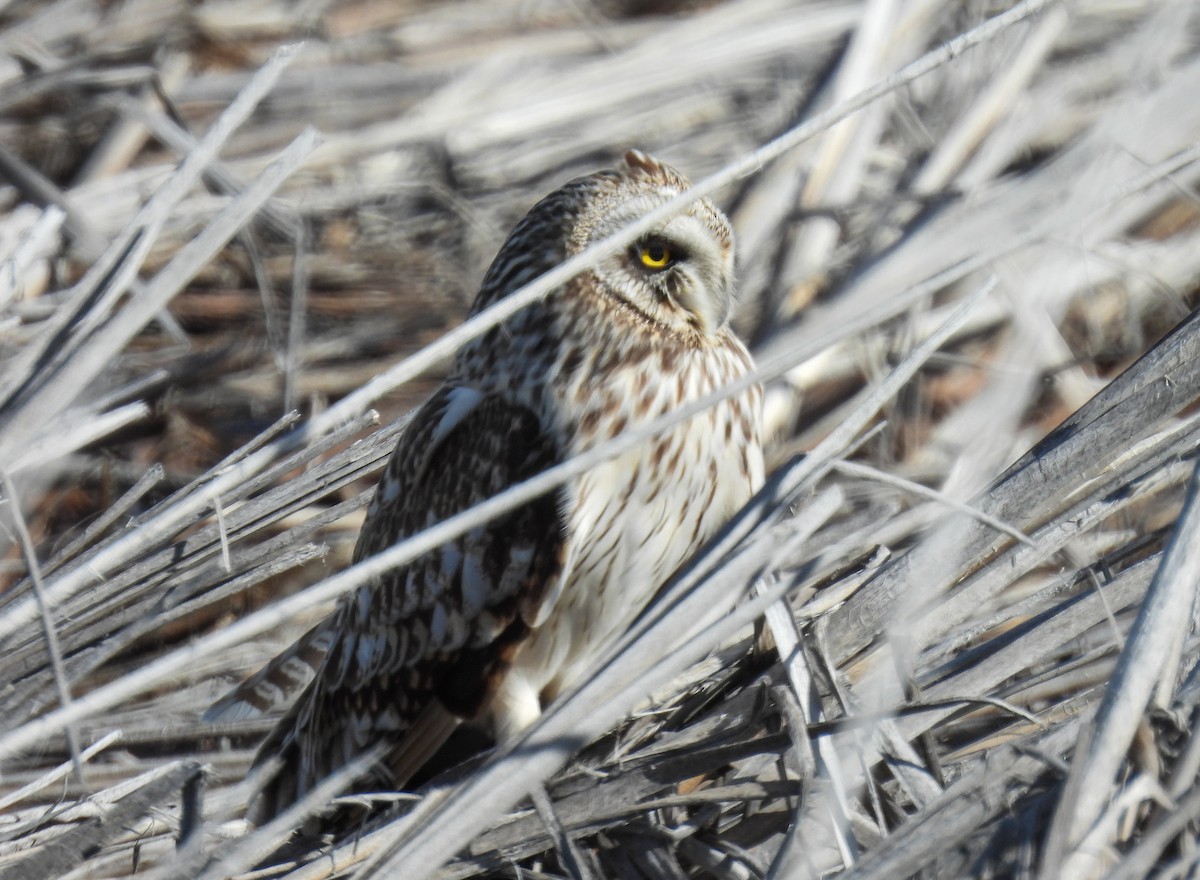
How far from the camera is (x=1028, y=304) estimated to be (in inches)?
97.6

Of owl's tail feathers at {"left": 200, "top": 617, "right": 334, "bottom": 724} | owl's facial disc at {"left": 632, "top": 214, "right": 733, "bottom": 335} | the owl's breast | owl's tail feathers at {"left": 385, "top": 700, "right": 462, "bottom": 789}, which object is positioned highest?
owl's facial disc at {"left": 632, "top": 214, "right": 733, "bottom": 335}

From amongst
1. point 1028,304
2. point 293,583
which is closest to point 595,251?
point 1028,304

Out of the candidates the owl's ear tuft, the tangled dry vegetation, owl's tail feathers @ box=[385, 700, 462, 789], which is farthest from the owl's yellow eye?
owl's tail feathers @ box=[385, 700, 462, 789]

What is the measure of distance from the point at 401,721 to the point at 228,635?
3.72 feet

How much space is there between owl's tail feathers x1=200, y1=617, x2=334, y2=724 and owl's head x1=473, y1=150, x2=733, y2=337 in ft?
2.94

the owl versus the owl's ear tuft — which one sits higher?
the owl's ear tuft

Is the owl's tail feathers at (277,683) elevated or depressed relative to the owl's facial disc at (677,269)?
depressed

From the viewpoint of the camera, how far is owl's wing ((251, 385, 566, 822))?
2676 millimetres

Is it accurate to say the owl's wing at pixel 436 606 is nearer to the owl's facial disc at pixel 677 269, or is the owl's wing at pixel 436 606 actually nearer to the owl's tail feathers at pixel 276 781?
the owl's tail feathers at pixel 276 781

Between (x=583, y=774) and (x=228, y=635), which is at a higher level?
(x=228, y=635)

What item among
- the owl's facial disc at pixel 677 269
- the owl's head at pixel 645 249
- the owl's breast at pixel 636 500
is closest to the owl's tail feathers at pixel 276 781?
the owl's breast at pixel 636 500

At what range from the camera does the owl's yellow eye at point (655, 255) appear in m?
2.74

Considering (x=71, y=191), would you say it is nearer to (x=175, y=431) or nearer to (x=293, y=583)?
(x=175, y=431)

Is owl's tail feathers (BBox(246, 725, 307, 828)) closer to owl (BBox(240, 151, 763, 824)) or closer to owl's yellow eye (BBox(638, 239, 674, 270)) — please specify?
owl (BBox(240, 151, 763, 824))
